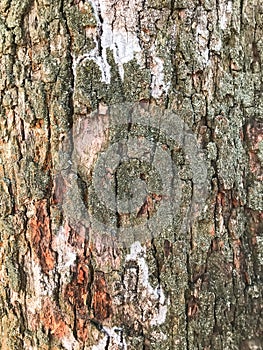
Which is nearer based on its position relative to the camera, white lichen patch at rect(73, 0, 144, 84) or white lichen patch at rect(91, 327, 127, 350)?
white lichen patch at rect(73, 0, 144, 84)

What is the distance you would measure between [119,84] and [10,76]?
0.36 metres

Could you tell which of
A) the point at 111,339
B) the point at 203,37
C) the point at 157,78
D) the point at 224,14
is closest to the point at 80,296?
the point at 111,339

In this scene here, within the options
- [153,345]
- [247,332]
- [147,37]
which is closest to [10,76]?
[147,37]

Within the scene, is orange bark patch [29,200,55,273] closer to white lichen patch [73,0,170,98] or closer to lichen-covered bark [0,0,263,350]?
lichen-covered bark [0,0,263,350]

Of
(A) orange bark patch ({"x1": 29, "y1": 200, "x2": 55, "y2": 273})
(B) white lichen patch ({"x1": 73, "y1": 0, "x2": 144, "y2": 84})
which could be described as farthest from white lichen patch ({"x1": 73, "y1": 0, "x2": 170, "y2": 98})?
(A) orange bark patch ({"x1": 29, "y1": 200, "x2": 55, "y2": 273})

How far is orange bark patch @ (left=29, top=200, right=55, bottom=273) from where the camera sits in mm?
1676

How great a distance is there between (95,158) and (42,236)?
321 mm

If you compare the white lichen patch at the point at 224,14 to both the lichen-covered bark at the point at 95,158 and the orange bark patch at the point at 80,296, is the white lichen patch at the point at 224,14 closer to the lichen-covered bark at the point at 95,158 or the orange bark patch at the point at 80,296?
the lichen-covered bark at the point at 95,158


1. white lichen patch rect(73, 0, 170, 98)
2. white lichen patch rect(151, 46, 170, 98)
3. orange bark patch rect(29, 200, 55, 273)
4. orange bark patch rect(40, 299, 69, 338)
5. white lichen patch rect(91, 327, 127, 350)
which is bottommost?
white lichen patch rect(91, 327, 127, 350)

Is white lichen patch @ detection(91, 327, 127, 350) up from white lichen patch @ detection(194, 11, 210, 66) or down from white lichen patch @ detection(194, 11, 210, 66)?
down

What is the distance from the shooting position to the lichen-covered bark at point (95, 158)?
1.59m

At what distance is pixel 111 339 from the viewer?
5.54 ft

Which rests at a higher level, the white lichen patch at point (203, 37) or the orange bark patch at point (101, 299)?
the white lichen patch at point (203, 37)

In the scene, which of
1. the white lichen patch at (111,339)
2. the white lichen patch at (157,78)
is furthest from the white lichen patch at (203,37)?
the white lichen patch at (111,339)
